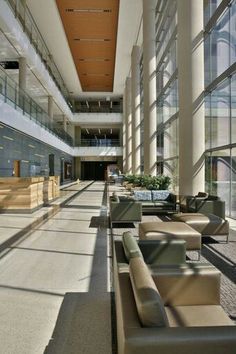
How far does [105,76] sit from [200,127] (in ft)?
84.5

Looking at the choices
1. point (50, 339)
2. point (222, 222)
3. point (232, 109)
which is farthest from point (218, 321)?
point (232, 109)

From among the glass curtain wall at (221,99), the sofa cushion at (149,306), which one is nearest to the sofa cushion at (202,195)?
the glass curtain wall at (221,99)

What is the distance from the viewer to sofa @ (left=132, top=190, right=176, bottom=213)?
34.9 feet

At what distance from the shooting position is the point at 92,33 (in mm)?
23328

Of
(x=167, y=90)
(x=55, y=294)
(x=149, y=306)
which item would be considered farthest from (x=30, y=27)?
(x=149, y=306)

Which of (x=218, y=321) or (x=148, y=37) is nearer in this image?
(x=218, y=321)

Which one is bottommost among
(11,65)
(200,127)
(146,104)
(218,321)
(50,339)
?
(50,339)

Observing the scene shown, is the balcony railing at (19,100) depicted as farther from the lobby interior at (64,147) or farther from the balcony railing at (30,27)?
the balcony railing at (30,27)

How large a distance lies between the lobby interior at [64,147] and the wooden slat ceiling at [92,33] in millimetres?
103

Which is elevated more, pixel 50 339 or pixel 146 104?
pixel 146 104

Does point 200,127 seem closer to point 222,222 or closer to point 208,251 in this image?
point 222,222

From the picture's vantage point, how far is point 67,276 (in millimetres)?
4742

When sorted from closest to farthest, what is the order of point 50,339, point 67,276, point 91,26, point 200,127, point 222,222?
1. point 50,339
2. point 67,276
3. point 222,222
4. point 200,127
5. point 91,26

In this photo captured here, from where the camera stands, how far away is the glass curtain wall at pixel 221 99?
9.71m
